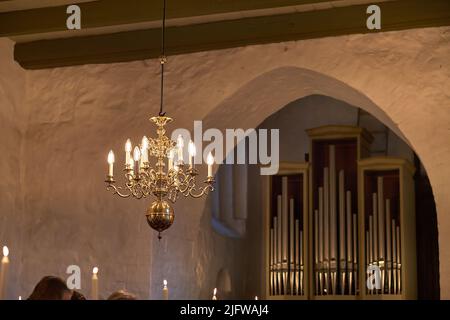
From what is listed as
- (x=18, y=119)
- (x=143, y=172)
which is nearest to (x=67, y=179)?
(x=18, y=119)

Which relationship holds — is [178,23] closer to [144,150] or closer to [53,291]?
[144,150]

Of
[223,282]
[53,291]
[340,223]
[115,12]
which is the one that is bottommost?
[53,291]

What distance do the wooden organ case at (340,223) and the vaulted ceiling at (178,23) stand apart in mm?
2740

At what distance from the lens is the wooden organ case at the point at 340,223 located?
9297mm

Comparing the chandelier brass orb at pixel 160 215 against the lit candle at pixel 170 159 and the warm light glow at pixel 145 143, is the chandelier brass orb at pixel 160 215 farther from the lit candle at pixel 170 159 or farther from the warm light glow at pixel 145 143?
the warm light glow at pixel 145 143

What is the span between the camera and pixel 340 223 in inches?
377

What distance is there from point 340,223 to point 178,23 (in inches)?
123

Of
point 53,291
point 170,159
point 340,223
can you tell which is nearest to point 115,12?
point 170,159

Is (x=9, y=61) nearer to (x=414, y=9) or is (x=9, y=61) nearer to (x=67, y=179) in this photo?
(x=67, y=179)

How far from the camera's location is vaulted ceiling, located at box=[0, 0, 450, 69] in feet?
22.7

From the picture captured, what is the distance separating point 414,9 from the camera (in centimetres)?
685

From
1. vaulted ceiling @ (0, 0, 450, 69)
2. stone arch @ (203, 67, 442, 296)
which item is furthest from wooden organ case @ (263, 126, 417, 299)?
vaulted ceiling @ (0, 0, 450, 69)

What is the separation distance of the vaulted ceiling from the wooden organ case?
274 cm

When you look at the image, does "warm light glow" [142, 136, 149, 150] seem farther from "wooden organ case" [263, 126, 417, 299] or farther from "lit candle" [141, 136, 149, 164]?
"wooden organ case" [263, 126, 417, 299]
